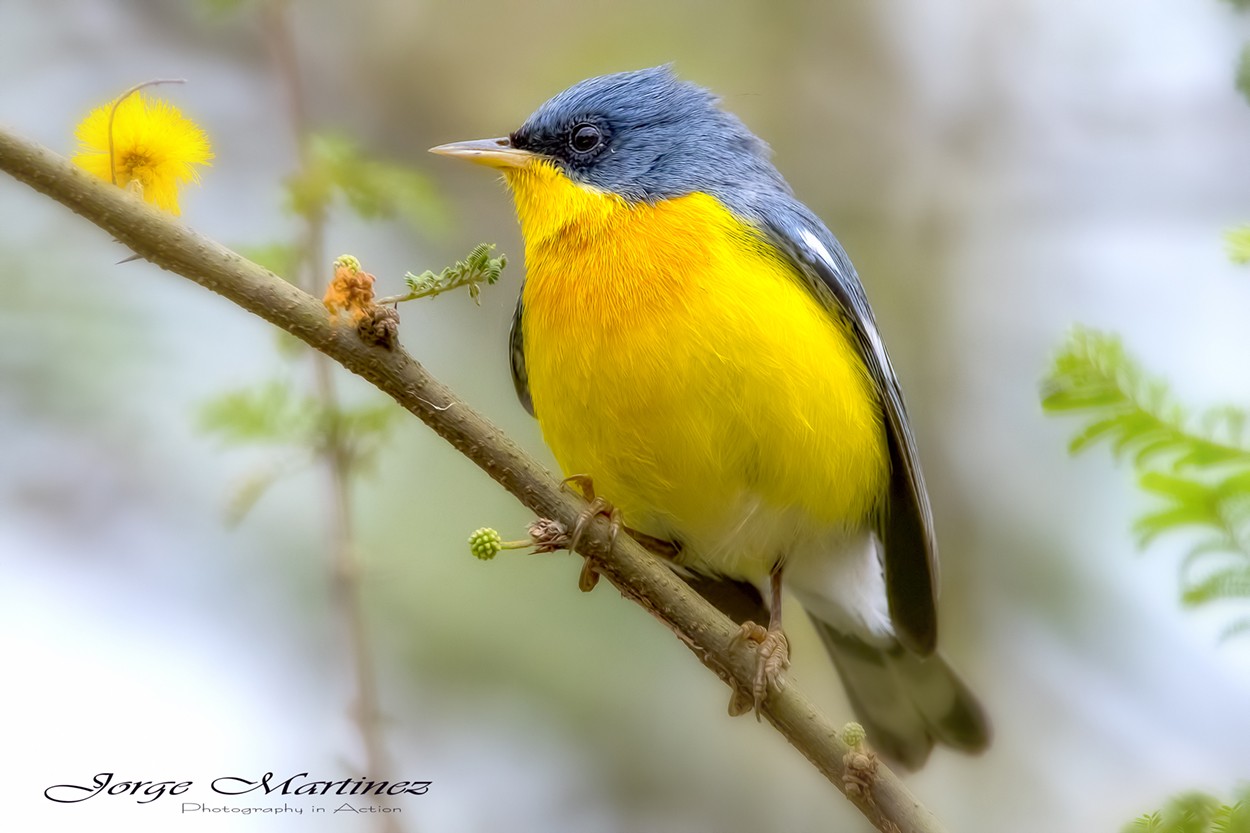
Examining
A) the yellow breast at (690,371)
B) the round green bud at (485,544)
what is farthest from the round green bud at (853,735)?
the yellow breast at (690,371)

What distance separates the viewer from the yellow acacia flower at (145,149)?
7.24 ft

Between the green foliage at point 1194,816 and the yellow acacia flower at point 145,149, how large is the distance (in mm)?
2006

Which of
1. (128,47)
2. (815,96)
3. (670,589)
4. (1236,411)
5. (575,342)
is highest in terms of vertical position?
(128,47)

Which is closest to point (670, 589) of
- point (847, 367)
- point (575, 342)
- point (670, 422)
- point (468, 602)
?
point (670, 422)

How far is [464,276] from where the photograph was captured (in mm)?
2258

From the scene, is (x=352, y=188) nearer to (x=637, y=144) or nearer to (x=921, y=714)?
(x=637, y=144)

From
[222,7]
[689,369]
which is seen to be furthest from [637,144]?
[222,7]

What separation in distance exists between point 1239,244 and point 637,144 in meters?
2.51

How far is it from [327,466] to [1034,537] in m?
3.89

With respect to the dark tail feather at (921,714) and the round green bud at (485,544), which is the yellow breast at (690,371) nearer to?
the dark tail feather at (921,714)

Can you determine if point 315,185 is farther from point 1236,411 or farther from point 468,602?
point 468,602

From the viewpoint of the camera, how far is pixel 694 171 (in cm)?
407

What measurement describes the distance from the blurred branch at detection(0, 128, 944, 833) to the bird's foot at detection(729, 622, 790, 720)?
0.09 ft

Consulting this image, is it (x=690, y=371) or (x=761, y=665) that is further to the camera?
(x=690, y=371)
